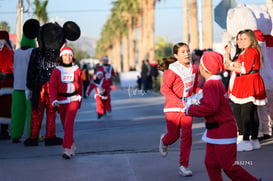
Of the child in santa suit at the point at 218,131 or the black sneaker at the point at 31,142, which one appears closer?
the child in santa suit at the point at 218,131

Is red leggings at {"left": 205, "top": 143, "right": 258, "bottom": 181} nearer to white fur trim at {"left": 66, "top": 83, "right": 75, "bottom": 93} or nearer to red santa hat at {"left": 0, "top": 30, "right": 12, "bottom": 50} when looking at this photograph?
white fur trim at {"left": 66, "top": 83, "right": 75, "bottom": 93}

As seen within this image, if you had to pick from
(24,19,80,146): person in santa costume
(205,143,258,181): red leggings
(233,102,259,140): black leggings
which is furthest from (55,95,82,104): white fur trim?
(205,143,258,181): red leggings

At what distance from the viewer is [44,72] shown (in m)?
10.4

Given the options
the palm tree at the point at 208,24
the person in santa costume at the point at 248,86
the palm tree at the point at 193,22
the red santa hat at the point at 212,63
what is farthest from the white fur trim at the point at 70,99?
the palm tree at the point at 193,22

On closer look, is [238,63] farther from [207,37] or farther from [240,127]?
[207,37]

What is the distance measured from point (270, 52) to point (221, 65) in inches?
189

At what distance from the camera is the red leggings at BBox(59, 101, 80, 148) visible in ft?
28.5

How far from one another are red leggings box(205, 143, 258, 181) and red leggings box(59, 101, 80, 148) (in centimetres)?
349

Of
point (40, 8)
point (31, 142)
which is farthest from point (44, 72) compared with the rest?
point (40, 8)

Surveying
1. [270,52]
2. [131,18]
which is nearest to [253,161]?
[270,52]

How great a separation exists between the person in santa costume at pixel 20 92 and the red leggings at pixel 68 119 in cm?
192

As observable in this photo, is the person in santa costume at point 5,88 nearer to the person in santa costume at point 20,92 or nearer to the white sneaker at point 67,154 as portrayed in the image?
the person in santa costume at point 20,92

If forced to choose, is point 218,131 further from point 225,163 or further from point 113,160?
point 113,160

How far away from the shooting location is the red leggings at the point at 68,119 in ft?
28.5
